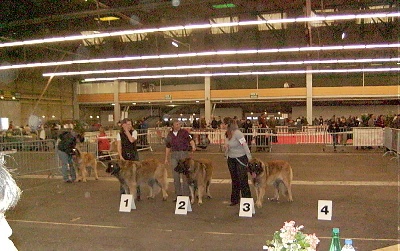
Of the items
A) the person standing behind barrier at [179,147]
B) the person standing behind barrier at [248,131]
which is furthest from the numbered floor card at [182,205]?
the person standing behind barrier at [248,131]

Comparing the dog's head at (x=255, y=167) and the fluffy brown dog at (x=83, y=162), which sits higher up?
the dog's head at (x=255, y=167)

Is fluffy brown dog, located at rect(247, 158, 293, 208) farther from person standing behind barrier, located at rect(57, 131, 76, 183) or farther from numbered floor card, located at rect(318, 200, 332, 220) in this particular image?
person standing behind barrier, located at rect(57, 131, 76, 183)

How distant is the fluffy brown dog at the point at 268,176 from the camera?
7.82 m

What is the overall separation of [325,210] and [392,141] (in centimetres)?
1064

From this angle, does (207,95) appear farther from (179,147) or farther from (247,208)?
(247,208)

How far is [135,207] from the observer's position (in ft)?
26.7

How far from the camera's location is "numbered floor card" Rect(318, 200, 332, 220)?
694cm

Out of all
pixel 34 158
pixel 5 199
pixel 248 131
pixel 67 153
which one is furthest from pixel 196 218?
pixel 248 131

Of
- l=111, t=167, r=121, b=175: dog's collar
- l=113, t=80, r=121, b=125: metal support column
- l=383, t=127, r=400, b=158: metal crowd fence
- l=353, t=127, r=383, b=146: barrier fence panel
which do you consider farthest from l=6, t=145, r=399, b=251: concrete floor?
l=113, t=80, r=121, b=125: metal support column

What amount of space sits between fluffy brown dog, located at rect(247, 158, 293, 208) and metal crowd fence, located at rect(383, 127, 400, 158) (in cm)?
838

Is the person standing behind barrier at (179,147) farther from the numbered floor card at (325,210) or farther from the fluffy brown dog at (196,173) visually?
the numbered floor card at (325,210)

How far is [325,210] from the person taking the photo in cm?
698

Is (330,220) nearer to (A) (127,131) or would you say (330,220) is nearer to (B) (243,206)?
(B) (243,206)

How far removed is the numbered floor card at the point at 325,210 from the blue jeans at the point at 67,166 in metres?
7.42
